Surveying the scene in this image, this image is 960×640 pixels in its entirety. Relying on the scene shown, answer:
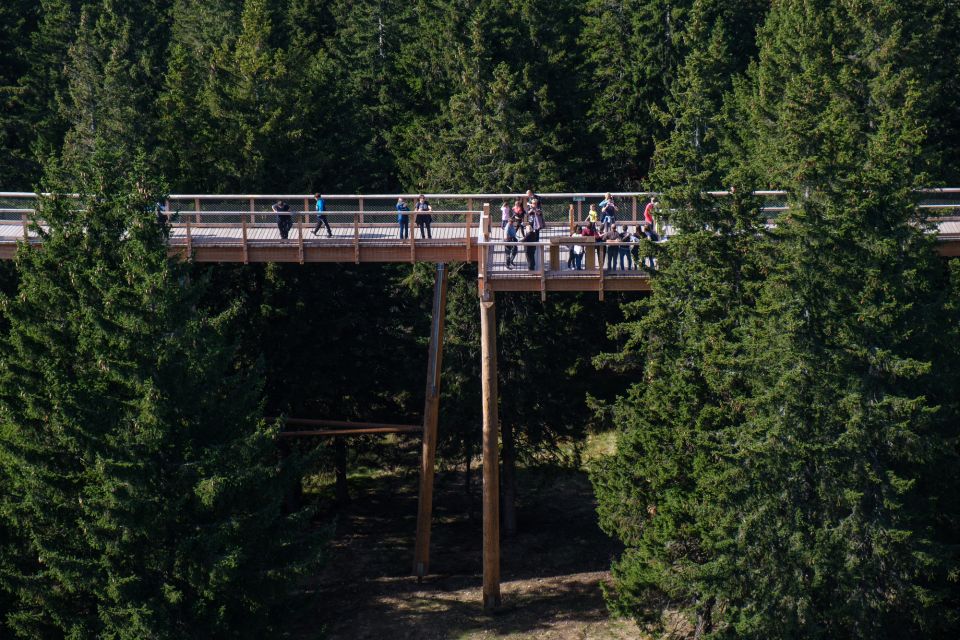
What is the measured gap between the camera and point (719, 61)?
159 ft

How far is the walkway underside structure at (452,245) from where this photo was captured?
3359 cm

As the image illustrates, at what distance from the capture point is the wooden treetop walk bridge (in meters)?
33.9

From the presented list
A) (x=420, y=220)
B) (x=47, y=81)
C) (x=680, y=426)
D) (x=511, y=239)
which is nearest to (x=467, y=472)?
(x=420, y=220)

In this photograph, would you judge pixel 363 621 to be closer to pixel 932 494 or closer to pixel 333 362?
pixel 333 362

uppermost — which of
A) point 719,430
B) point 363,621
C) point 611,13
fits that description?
point 611,13

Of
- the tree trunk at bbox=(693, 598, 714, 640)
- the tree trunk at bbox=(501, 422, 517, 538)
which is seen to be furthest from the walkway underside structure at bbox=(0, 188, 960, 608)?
the tree trunk at bbox=(693, 598, 714, 640)

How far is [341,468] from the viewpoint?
4666 cm

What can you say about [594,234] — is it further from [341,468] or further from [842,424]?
[341,468]

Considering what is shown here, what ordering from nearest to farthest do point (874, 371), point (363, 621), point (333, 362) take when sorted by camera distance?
point (874, 371)
point (363, 621)
point (333, 362)

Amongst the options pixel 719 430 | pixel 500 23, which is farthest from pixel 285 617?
pixel 500 23

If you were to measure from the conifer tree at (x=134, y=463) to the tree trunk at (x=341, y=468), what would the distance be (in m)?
15.5

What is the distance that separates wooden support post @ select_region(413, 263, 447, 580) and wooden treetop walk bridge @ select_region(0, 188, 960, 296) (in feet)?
9.01

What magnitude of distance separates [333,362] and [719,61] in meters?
17.8

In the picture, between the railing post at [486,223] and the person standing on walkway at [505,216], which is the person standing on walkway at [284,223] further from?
the person standing on walkway at [505,216]
